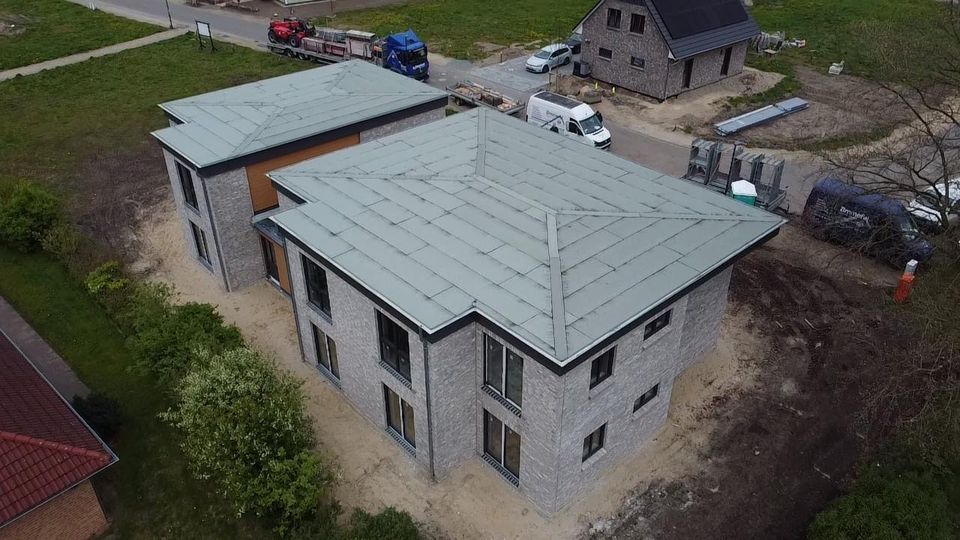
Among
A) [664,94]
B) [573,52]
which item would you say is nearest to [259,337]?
[664,94]

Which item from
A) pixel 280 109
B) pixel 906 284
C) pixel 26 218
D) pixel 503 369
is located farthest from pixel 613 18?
pixel 26 218

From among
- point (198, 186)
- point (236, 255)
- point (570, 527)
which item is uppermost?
point (198, 186)

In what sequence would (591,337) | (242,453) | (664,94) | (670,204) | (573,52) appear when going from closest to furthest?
(591,337)
(242,453)
(670,204)
(664,94)
(573,52)

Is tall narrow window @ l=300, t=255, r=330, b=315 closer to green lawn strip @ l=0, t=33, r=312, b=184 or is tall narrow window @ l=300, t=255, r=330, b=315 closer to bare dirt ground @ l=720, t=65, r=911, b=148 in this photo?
green lawn strip @ l=0, t=33, r=312, b=184

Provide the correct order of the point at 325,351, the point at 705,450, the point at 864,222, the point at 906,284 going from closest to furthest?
the point at 705,450
the point at 325,351
the point at 906,284
the point at 864,222

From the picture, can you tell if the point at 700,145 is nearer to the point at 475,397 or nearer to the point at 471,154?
the point at 471,154

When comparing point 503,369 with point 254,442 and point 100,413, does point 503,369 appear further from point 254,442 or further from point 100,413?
point 100,413

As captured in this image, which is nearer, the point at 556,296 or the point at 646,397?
the point at 556,296
